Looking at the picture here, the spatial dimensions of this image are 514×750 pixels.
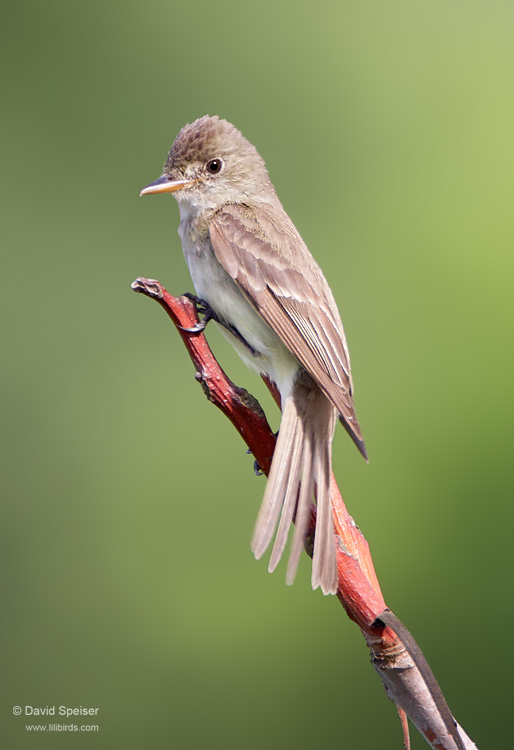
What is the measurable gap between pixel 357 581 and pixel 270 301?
0.88m

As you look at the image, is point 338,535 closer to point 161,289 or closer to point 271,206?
point 161,289

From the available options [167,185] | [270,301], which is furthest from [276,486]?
[167,185]

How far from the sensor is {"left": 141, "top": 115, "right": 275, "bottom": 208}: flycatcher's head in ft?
7.95

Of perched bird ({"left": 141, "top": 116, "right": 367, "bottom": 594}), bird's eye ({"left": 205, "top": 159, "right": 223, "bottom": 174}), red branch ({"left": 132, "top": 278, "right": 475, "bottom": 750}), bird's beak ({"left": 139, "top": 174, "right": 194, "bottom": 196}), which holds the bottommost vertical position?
red branch ({"left": 132, "top": 278, "right": 475, "bottom": 750})

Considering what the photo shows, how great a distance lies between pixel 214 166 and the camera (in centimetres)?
246

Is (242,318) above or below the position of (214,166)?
below

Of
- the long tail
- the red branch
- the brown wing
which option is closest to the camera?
the red branch

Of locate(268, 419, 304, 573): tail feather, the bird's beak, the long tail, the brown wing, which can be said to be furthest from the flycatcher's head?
locate(268, 419, 304, 573): tail feather

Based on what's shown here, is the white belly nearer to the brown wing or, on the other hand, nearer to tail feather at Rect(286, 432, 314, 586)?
the brown wing

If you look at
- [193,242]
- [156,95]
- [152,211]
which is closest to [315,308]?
[193,242]

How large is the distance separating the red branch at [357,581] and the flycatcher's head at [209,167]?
2.23 feet

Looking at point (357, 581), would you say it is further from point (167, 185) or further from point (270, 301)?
point (167, 185)

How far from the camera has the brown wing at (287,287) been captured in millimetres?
2096

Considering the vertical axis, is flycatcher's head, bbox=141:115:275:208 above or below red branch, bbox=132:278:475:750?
above
